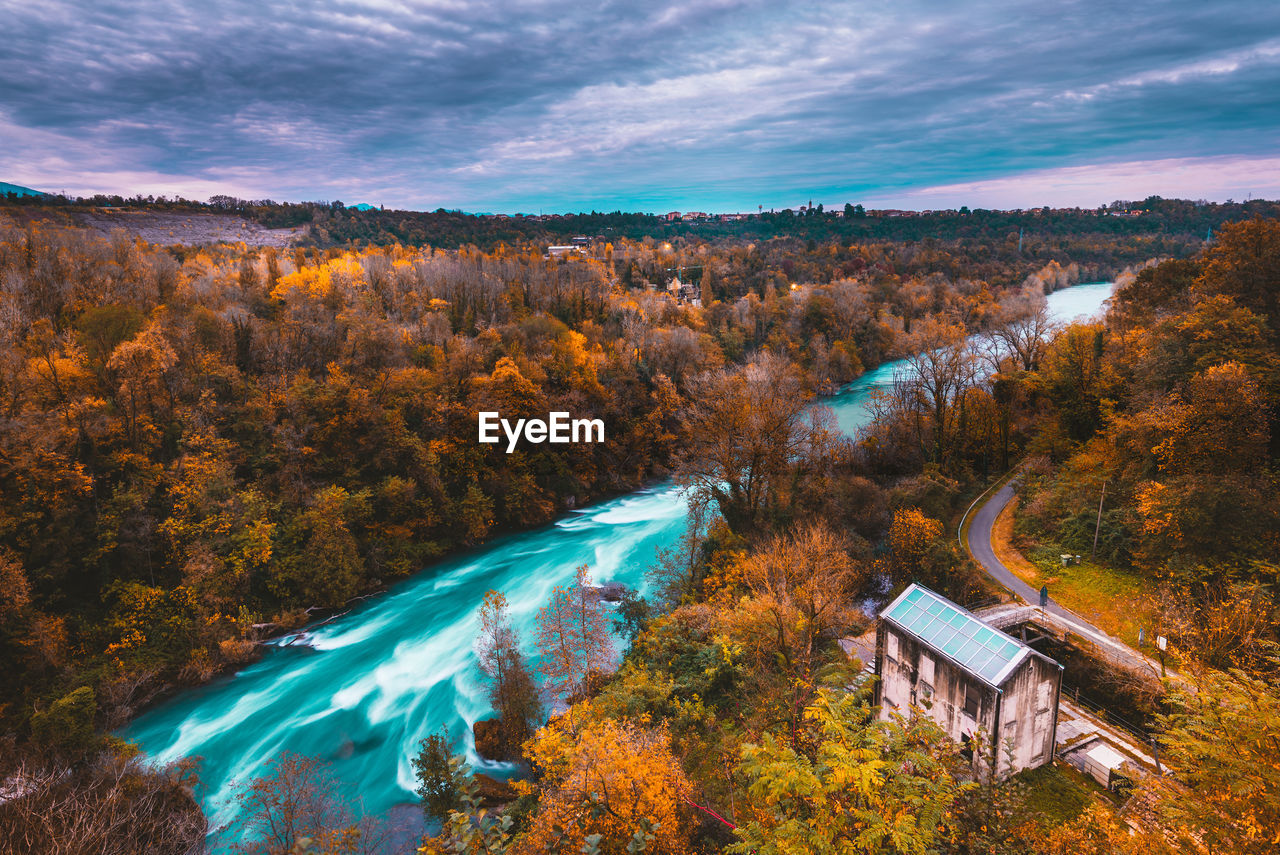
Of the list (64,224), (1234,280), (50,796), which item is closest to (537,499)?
(50,796)

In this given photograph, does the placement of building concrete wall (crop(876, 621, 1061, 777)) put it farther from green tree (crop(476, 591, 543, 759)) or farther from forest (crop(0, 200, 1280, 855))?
green tree (crop(476, 591, 543, 759))

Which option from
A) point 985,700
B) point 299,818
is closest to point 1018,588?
point 985,700

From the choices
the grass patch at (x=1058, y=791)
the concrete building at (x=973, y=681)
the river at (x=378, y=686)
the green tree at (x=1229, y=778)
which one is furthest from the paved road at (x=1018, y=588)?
the river at (x=378, y=686)

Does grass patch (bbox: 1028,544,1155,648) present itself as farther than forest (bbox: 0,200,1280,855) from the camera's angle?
Yes

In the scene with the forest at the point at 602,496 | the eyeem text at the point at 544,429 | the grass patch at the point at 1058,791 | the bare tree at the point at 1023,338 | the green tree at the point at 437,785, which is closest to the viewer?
the forest at the point at 602,496

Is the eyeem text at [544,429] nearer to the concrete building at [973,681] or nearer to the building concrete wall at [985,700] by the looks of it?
the concrete building at [973,681]

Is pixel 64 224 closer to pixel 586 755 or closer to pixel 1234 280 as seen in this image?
pixel 586 755

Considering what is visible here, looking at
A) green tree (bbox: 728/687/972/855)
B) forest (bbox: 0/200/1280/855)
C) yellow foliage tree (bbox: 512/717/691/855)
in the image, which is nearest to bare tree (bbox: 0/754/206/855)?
forest (bbox: 0/200/1280/855)
